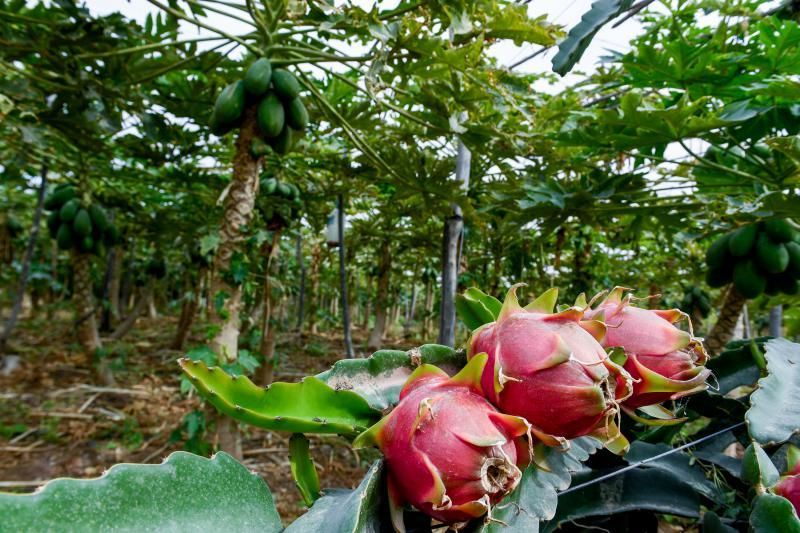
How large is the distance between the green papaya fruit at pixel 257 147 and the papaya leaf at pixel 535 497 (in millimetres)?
2106

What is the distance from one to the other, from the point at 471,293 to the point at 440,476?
295 mm

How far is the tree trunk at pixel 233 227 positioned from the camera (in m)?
2.30

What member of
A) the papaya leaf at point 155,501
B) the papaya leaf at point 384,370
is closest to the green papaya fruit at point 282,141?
the papaya leaf at point 384,370

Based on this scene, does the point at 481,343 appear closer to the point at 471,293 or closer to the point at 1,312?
the point at 471,293

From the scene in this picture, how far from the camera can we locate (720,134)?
177cm

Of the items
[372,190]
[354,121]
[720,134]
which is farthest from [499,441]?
[372,190]

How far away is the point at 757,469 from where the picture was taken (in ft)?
1.57

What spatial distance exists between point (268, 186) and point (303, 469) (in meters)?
3.88

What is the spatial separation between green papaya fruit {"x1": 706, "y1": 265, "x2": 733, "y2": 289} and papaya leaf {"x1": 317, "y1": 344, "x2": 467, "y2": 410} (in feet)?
8.78

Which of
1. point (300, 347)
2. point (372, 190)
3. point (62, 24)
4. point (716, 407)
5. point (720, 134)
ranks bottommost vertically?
point (300, 347)

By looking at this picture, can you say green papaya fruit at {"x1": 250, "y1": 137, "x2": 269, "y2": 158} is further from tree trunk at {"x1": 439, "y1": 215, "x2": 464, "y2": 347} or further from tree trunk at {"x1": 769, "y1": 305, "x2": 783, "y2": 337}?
tree trunk at {"x1": 769, "y1": 305, "x2": 783, "y2": 337}

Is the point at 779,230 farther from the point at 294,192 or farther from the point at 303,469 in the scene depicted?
the point at 294,192

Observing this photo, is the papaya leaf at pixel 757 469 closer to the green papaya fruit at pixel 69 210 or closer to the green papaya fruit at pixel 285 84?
the green papaya fruit at pixel 285 84

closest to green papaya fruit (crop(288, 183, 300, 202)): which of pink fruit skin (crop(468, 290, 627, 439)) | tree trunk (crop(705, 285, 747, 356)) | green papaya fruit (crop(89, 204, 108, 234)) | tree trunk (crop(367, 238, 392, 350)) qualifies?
green papaya fruit (crop(89, 204, 108, 234))
